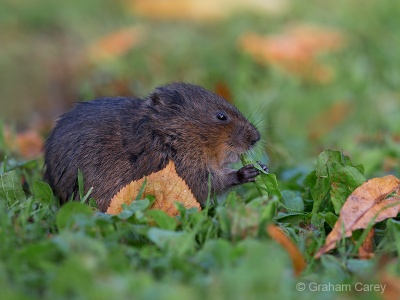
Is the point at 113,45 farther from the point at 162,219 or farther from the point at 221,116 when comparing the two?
the point at 162,219

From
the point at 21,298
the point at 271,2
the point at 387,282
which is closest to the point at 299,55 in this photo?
Result: the point at 271,2

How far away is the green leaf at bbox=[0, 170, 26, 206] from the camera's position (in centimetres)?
443

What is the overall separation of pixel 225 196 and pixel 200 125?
49cm

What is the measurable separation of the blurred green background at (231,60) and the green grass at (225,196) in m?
0.03

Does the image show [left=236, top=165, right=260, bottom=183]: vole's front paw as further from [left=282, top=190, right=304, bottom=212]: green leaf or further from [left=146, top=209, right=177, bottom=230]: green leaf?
[left=146, top=209, right=177, bottom=230]: green leaf

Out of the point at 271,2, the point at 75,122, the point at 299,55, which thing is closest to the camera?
the point at 75,122

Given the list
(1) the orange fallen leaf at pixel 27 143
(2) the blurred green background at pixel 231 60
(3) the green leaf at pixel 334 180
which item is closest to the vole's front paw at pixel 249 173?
(3) the green leaf at pixel 334 180

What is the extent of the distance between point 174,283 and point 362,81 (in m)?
6.32

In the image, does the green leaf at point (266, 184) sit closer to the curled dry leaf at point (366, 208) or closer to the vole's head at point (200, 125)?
the vole's head at point (200, 125)

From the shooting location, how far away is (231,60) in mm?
9156

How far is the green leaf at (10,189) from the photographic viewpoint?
4.43 meters

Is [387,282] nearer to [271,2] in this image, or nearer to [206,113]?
[206,113]

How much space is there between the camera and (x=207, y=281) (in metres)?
3.04

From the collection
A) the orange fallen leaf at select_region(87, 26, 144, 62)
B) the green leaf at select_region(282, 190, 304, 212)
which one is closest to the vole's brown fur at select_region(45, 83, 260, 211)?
the green leaf at select_region(282, 190, 304, 212)
